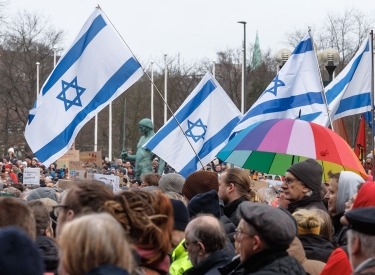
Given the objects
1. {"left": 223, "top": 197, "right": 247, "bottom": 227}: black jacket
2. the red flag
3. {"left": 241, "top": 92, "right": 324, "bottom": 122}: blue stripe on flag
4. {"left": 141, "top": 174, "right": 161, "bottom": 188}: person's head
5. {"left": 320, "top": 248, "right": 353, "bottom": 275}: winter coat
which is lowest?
{"left": 320, "top": 248, "right": 353, "bottom": 275}: winter coat

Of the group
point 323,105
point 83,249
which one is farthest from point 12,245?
point 323,105

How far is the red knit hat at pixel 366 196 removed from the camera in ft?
13.8

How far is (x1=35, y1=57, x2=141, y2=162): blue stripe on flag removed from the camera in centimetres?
1115

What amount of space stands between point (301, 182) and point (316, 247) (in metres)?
1.39

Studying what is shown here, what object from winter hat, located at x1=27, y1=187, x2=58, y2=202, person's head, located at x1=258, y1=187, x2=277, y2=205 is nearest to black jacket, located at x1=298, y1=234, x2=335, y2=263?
winter hat, located at x1=27, y1=187, x2=58, y2=202

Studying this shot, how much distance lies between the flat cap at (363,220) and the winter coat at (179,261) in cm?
225

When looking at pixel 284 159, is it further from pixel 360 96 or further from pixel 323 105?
pixel 360 96

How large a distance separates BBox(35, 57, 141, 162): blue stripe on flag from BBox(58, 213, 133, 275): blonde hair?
7.90 meters

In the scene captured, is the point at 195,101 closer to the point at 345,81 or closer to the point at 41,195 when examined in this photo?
the point at 345,81

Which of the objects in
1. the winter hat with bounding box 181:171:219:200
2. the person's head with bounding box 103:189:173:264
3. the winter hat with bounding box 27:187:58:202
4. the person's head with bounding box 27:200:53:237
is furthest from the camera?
the winter hat with bounding box 27:187:58:202

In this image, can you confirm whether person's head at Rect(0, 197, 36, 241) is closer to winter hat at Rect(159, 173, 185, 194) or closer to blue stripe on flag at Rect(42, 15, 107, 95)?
winter hat at Rect(159, 173, 185, 194)

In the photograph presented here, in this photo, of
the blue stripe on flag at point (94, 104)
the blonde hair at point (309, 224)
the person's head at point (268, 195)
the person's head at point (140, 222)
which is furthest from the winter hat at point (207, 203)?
the blue stripe on flag at point (94, 104)

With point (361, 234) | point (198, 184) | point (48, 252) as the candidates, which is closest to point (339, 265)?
point (361, 234)

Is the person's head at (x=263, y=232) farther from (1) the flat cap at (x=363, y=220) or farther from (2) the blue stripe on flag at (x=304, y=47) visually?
(2) the blue stripe on flag at (x=304, y=47)
